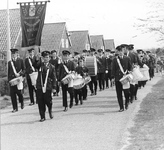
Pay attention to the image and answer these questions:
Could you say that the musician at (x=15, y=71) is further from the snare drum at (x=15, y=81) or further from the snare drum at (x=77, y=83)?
the snare drum at (x=77, y=83)

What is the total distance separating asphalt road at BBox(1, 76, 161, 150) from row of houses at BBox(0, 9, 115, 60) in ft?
52.3

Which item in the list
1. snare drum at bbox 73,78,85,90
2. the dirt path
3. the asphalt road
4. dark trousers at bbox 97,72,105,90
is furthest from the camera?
dark trousers at bbox 97,72,105,90

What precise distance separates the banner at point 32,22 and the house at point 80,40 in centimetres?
4451

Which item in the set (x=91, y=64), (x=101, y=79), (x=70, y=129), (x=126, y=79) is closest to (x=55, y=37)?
(x=101, y=79)

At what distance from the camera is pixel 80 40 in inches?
2362

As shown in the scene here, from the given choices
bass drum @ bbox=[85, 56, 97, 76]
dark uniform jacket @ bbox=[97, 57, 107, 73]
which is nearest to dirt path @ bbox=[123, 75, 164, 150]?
bass drum @ bbox=[85, 56, 97, 76]

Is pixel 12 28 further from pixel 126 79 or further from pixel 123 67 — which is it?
pixel 126 79

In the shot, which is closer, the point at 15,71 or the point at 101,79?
the point at 15,71

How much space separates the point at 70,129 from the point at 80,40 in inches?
2035

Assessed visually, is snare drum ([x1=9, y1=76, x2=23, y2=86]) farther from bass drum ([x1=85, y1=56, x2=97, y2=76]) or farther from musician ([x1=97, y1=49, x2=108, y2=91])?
musician ([x1=97, y1=49, x2=108, y2=91])

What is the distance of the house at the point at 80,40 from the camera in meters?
59.1

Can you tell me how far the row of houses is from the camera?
34.7 m

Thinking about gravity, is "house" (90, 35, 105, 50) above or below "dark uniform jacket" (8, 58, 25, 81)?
above

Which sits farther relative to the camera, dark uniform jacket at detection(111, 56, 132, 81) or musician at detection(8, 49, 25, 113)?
musician at detection(8, 49, 25, 113)
